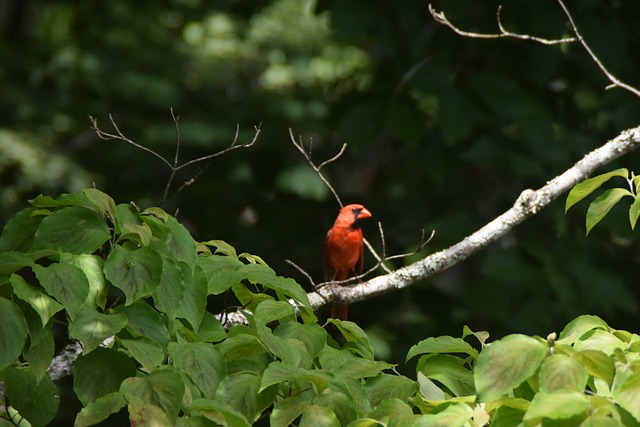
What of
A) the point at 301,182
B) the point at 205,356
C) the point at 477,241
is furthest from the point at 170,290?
the point at 301,182

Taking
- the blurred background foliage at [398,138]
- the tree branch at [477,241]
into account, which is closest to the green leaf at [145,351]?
the tree branch at [477,241]

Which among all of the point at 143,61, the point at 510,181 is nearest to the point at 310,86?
the point at 143,61

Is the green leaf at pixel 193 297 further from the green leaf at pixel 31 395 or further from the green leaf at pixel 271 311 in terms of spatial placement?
the green leaf at pixel 31 395

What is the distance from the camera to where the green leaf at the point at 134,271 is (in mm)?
1716

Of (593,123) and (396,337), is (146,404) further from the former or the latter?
(593,123)

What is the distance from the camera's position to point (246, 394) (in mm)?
1646

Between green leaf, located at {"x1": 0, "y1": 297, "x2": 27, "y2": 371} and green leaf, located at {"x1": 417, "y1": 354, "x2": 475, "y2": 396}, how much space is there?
0.70 m

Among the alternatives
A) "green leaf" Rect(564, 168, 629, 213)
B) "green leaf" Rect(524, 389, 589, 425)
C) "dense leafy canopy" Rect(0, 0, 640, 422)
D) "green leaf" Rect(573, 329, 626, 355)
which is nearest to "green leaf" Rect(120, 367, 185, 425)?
"green leaf" Rect(524, 389, 589, 425)

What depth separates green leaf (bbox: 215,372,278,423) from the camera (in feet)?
5.36

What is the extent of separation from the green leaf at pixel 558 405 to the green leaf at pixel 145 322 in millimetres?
692

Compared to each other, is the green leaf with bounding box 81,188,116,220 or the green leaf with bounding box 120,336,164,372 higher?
the green leaf with bounding box 81,188,116,220

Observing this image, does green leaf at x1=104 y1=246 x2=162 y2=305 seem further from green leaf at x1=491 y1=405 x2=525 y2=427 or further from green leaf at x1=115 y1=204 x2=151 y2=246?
green leaf at x1=491 y1=405 x2=525 y2=427

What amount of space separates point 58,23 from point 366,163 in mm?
2809

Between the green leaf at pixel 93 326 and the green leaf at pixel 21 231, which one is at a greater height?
the green leaf at pixel 93 326
